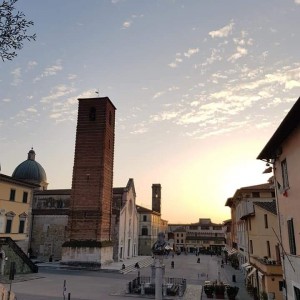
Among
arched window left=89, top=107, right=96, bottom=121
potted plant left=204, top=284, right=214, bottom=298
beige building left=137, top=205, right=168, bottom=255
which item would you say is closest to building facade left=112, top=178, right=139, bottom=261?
beige building left=137, top=205, right=168, bottom=255

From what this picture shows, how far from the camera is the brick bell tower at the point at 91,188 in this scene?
42.4m

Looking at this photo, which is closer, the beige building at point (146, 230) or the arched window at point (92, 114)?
the arched window at point (92, 114)

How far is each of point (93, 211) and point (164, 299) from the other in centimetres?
2195

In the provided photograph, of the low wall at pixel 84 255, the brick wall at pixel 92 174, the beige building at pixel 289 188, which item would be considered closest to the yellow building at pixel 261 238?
the beige building at pixel 289 188

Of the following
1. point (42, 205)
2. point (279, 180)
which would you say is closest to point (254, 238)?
point (279, 180)

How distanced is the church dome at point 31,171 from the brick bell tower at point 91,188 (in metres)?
31.0

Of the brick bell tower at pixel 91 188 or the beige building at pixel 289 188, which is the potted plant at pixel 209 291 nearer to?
the beige building at pixel 289 188

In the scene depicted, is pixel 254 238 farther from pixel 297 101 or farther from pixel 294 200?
pixel 297 101

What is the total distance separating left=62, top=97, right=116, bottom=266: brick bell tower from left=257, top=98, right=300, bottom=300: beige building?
32379mm

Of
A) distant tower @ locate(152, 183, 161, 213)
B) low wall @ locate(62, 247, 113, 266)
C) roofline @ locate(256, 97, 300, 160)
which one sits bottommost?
low wall @ locate(62, 247, 113, 266)

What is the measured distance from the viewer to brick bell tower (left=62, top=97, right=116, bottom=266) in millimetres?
42438

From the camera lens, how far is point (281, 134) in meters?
12.2

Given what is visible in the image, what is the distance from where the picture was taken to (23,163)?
73438 millimetres

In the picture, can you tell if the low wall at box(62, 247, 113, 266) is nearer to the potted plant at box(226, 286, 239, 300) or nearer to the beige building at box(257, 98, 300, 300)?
the potted plant at box(226, 286, 239, 300)
